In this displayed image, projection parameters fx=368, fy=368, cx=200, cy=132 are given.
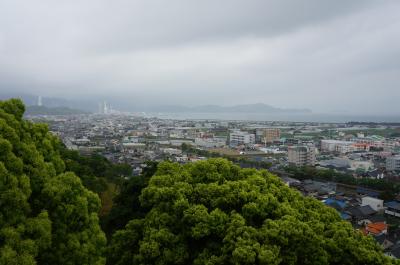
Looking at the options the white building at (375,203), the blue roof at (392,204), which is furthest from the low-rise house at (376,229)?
the blue roof at (392,204)

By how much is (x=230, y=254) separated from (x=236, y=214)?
59 cm

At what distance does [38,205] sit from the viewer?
4805 millimetres

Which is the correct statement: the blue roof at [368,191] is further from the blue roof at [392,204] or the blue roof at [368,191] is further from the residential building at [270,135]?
the residential building at [270,135]

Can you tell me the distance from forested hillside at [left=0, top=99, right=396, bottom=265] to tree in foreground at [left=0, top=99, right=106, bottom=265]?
0.01m

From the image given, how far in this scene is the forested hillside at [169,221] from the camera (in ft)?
14.7

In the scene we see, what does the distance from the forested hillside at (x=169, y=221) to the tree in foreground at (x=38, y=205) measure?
0.5 inches

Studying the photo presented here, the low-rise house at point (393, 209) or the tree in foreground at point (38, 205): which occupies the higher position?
the tree in foreground at point (38, 205)

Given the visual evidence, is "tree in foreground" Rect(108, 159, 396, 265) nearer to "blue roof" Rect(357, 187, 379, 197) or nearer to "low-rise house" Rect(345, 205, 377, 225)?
"low-rise house" Rect(345, 205, 377, 225)

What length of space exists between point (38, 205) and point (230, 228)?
2.56 meters

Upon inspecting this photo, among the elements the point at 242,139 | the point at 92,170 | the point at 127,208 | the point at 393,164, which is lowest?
the point at 393,164

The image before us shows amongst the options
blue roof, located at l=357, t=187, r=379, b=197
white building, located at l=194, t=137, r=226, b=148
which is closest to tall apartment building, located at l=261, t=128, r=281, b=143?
white building, located at l=194, t=137, r=226, b=148

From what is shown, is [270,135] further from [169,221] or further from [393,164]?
[169,221]

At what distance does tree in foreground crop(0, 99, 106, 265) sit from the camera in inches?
168

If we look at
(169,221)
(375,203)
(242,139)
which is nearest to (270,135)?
(242,139)
